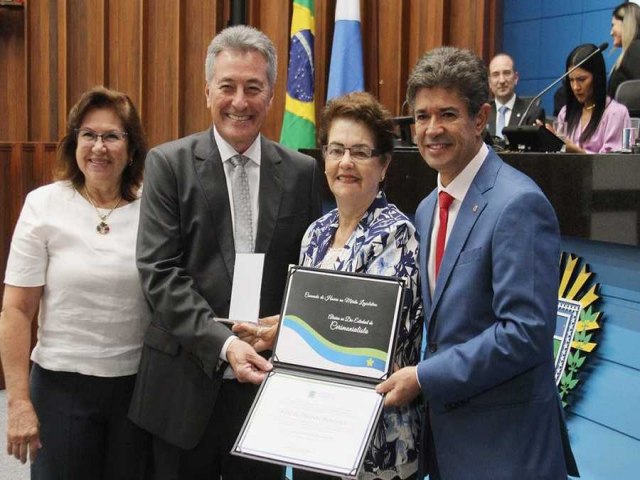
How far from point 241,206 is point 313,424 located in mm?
671

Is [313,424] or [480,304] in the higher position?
[480,304]

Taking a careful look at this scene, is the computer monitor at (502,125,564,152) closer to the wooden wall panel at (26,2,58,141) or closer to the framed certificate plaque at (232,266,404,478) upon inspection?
the framed certificate plaque at (232,266,404,478)

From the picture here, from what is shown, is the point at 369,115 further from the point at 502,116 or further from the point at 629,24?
the point at 629,24

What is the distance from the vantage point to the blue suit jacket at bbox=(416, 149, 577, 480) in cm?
149

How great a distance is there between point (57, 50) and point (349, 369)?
16.5ft

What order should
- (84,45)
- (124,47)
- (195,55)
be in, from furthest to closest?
(84,45) < (124,47) < (195,55)

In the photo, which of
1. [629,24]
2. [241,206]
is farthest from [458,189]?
[629,24]

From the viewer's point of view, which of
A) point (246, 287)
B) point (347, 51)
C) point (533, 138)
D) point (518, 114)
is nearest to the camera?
point (246, 287)

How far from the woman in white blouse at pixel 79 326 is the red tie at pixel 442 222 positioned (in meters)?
0.89

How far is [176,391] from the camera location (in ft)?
6.52

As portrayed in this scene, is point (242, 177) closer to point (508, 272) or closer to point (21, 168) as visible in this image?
point (508, 272)

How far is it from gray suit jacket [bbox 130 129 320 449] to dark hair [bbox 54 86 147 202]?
0.74 feet

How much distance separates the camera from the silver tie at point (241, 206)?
6.54 feet

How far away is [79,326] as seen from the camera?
6.88 ft
